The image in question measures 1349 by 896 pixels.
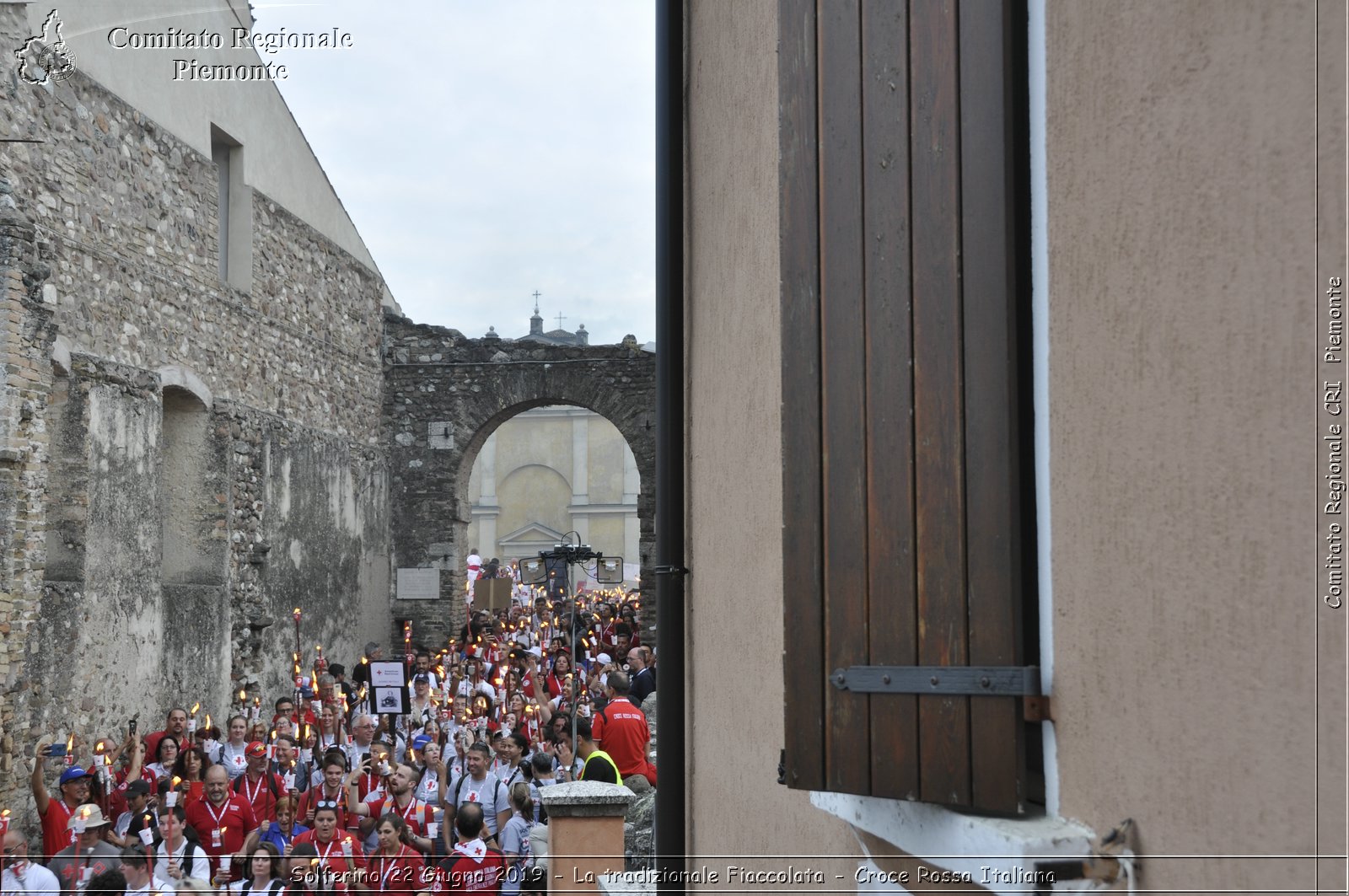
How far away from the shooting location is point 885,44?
2.48 metres

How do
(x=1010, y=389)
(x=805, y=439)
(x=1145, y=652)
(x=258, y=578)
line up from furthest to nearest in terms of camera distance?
(x=258, y=578), (x=805, y=439), (x=1010, y=389), (x=1145, y=652)

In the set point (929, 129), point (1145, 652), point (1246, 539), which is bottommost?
point (1145, 652)

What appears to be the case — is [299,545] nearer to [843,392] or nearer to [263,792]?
[263,792]

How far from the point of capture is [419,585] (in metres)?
19.5

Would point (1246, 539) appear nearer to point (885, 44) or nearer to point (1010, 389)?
point (1010, 389)

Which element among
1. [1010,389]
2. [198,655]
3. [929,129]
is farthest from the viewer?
[198,655]

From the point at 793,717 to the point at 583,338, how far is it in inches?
2535

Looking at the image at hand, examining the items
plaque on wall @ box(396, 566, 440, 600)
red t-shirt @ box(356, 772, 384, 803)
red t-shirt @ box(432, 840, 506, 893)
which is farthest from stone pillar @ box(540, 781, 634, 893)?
plaque on wall @ box(396, 566, 440, 600)

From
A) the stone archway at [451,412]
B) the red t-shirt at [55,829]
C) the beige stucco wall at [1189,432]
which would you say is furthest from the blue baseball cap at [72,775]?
the stone archway at [451,412]

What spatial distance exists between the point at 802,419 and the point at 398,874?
479cm

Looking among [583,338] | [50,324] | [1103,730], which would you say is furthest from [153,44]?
[583,338]

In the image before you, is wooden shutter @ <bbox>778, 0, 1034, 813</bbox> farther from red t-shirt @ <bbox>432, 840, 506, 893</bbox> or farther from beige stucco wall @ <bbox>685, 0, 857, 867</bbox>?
red t-shirt @ <bbox>432, 840, 506, 893</bbox>

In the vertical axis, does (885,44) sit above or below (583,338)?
below

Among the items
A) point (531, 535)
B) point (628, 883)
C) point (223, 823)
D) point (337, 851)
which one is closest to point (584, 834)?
point (628, 883)
